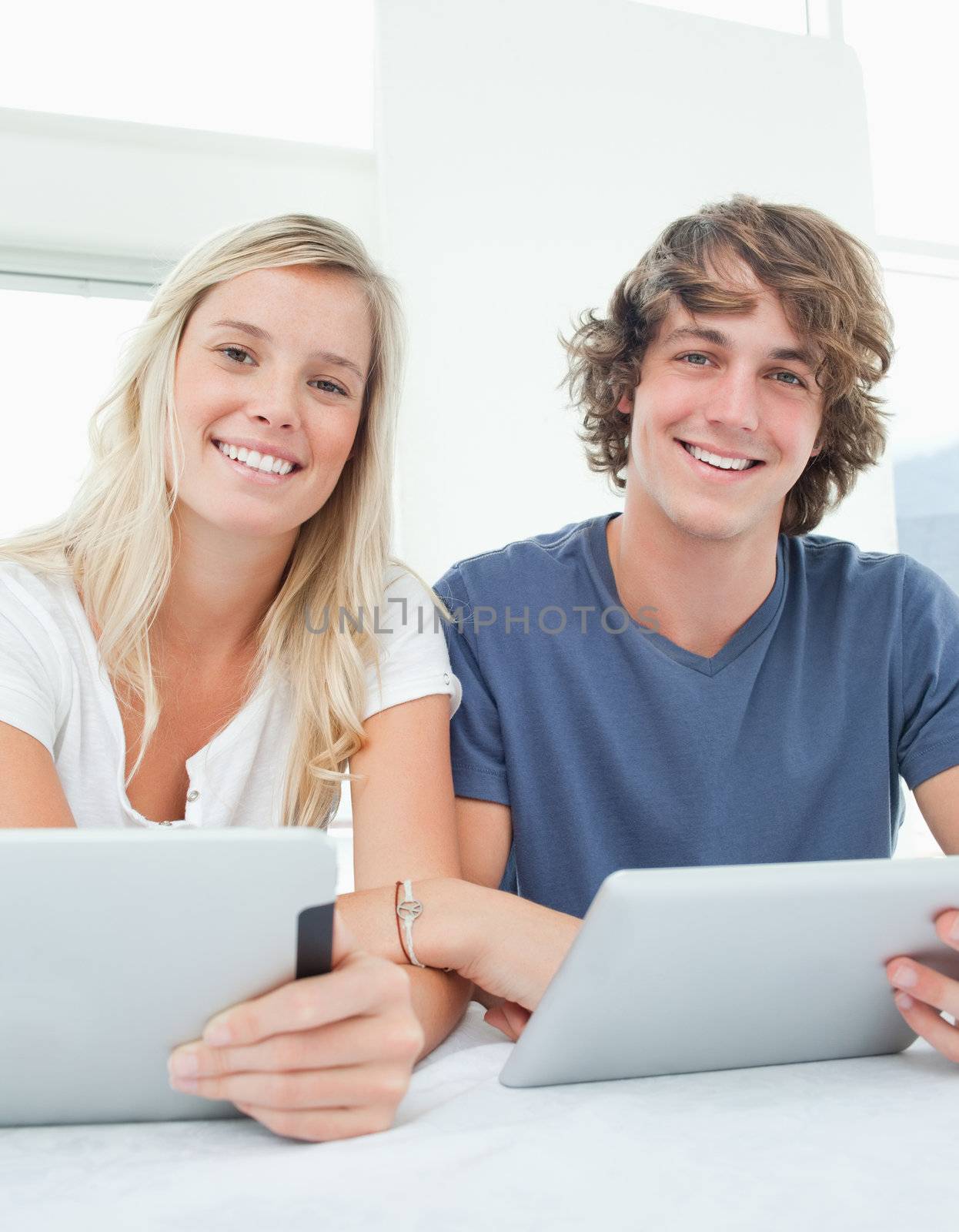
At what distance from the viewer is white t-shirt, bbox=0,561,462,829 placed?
4.16ft

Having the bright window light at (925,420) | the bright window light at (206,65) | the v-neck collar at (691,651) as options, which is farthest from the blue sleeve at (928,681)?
the bright window light at (925,420)

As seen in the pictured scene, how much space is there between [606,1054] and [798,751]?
2.78ft

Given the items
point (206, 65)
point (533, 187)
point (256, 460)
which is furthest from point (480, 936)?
point (206, 65)

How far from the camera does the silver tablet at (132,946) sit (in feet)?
1.87

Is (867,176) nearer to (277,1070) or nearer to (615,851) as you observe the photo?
(615,851)

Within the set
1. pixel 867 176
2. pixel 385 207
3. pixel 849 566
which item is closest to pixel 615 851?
→ pixel 849 566

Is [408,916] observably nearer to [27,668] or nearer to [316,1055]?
[316,1055]

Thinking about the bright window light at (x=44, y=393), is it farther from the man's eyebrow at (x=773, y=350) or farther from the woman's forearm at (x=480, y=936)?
the woman's forearm at (x=480, y=936)

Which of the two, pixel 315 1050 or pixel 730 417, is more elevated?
pixel 730 417

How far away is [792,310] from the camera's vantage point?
5.09 ft

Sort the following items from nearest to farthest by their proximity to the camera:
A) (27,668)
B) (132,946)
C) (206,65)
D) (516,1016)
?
1. (132,946)
2. (516,1016)
3. (27,668)
4. (206,65)

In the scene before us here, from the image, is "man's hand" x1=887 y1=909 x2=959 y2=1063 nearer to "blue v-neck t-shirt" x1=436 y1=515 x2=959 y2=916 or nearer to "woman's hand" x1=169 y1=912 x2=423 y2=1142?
"woman's hand" x1=169 y1=912 x2=423 y2=1142

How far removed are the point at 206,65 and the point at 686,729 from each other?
3.44 m

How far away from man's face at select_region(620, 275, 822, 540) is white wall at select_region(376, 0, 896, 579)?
2188 mm
